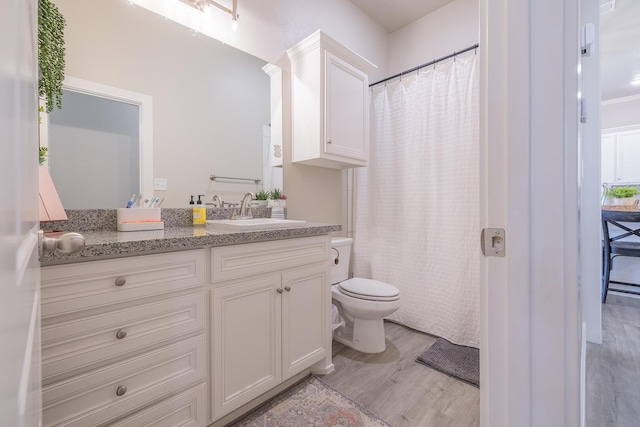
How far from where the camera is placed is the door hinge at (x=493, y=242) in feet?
1.90

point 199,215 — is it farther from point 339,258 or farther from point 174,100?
point 339,258

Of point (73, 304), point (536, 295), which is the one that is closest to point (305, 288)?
point (73, 304)

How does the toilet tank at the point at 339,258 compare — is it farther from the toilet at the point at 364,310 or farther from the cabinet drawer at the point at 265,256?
the cabinet drawer at the point at 265,256

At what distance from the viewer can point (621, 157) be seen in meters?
4.07

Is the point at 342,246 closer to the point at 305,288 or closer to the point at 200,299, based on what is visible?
the point at 305,288

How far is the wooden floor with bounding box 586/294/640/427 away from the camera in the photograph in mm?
1362

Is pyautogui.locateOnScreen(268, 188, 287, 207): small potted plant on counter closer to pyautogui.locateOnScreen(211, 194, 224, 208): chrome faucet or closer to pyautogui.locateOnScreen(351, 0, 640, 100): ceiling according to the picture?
pyautogui.locateOnScreen(211, 194, 224, 208): chrome faucet

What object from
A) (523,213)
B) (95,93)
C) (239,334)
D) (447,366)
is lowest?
(447,366)

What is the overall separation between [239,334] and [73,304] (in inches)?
24.1

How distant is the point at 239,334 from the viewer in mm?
1270

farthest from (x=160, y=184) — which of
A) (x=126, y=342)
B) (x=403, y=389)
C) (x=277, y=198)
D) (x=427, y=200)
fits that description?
(x=427, y=200)

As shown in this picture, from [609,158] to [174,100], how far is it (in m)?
5.63

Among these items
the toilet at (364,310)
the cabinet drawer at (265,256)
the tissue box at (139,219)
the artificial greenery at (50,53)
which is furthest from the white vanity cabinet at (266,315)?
the artificial greenery at (50,53)

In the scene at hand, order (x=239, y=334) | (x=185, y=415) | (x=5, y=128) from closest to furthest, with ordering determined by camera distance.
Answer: (x=5, y=128) < (x=185, y=415) < (x=239, y=334)
